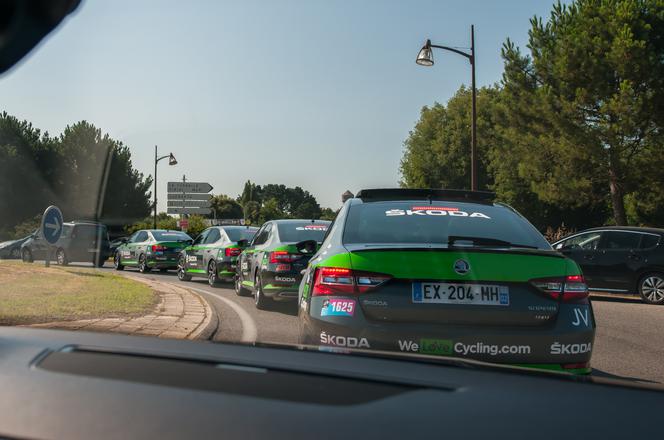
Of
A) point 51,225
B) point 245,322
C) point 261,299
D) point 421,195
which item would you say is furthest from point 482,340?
point 51,225

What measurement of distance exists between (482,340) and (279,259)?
7.80 m

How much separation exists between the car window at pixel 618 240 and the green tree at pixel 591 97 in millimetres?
15653

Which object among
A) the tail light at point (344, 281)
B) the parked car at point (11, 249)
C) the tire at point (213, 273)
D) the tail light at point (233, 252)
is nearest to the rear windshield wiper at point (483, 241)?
the tail light at point (344, 281)

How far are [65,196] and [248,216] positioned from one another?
60.6 metres

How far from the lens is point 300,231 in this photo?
12219mm

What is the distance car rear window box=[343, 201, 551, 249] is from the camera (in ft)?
14.7

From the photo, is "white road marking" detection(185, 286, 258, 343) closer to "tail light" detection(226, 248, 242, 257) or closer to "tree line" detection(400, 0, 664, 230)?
"tail light" detection(226, 248, 242, 257)

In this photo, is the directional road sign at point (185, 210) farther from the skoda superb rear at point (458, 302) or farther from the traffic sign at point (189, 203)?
the skoda superb rear at point (458, 302)

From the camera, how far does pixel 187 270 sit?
1869 cm

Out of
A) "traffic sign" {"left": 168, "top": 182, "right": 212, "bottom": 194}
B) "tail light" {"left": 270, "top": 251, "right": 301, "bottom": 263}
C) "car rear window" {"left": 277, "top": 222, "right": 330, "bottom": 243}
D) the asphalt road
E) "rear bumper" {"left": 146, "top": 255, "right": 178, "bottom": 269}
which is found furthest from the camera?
"traffic sign" {"left": 168, "top": 182, "right": 212, "bottom": 194}

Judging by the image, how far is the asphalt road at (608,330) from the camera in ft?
21.8

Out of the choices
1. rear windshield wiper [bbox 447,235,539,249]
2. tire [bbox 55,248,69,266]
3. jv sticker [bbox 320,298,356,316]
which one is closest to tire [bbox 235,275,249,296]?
jv sticker [bbox 320,298,356,316]

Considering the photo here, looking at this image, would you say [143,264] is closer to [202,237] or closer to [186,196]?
[202,237]

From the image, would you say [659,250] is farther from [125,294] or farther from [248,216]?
[248,216]
